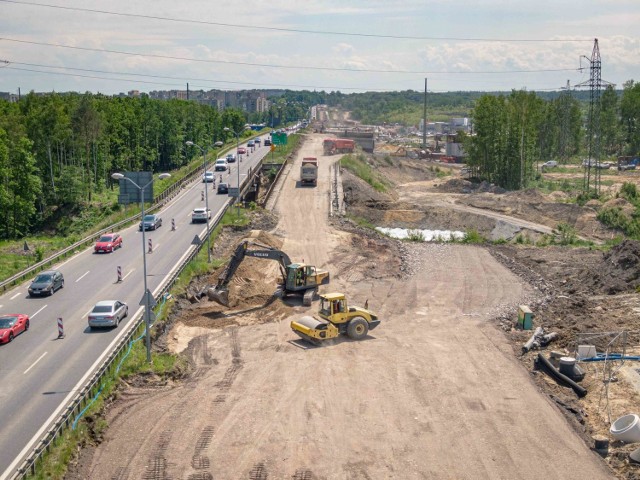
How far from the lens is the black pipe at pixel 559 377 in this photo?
29.5 metres

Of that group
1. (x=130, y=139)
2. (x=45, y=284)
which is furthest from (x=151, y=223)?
(x=130, y=139)

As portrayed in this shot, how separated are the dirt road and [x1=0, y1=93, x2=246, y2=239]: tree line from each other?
42.1 m

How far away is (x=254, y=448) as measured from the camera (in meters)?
23.9

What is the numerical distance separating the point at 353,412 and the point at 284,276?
15.0m

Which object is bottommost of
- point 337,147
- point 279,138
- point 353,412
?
point 353,412

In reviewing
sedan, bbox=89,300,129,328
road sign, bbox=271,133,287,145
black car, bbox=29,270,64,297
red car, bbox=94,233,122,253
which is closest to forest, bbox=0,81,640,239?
road sign, bbox=271,133,287,145

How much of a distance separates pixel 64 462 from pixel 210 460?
4599 millimetres

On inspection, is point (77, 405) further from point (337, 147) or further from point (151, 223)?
point (337, 147)

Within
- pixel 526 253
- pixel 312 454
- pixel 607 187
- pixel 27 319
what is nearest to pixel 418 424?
pixel 312 454

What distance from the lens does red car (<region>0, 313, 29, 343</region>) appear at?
31562mm

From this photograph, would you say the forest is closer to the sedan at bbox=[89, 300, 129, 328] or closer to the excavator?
the excavator

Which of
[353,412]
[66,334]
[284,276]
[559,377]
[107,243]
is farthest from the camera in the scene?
[107,243]

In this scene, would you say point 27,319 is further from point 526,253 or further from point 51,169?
point 51,169

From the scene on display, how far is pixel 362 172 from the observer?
92375 millimetres
